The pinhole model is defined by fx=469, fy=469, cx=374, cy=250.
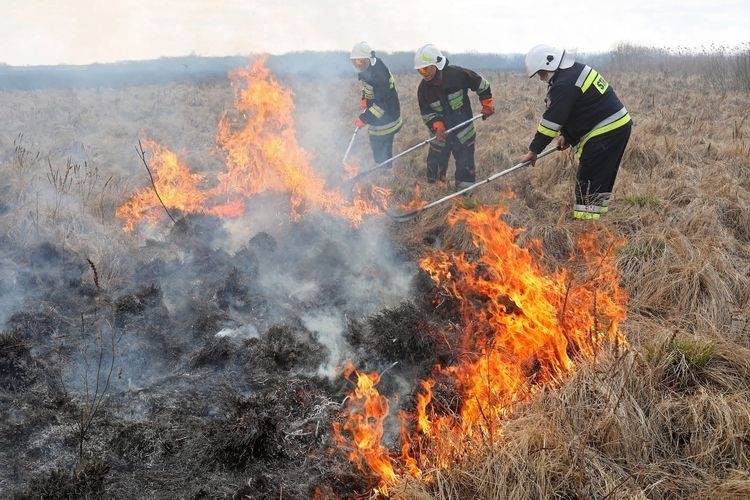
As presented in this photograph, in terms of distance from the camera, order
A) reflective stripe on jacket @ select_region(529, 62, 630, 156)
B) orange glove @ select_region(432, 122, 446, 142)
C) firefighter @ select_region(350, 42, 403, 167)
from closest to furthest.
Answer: reflective stripe on jacket @ select_region(529, 62, 630, 156) → orange glove @ select_region(432, 122, 446, 142) → firefighter @ select_region(350, 42, 403, 167)

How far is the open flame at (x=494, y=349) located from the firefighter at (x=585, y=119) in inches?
27.3

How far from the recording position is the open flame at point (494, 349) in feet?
9.12

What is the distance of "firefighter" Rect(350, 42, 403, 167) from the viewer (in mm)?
7527

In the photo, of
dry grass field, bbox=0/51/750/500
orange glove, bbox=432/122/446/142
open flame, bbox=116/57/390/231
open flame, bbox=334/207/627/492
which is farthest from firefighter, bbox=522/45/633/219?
open flame, bbox=116/57/390/231

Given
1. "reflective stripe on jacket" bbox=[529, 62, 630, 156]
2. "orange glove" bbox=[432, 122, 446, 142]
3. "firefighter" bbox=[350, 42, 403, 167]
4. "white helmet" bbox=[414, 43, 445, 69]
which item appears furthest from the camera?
"firefighter" bbox=[350, 42, 403, 167]

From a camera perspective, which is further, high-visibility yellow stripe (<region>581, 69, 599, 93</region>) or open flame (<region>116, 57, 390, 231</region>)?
open flame (<region>116, 57, 390, 231</region>)

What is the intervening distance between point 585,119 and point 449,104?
235cm

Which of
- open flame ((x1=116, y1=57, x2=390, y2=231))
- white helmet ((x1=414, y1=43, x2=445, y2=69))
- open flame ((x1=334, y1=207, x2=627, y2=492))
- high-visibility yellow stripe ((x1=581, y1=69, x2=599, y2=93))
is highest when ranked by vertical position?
white helmet ((x1=414, y1=43, x2=445, y2=69))

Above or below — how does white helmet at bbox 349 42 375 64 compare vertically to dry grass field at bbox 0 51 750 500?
above

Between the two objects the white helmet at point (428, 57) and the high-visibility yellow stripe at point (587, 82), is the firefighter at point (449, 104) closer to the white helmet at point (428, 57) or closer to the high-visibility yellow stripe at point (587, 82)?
the white helmet at point (428, 57)

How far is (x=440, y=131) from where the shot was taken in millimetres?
6938

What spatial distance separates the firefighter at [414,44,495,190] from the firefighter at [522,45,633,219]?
65.6 inches

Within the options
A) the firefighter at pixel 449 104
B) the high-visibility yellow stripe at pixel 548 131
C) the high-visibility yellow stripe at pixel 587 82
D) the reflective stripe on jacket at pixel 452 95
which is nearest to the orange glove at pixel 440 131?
the firefighter at pixel 449 104

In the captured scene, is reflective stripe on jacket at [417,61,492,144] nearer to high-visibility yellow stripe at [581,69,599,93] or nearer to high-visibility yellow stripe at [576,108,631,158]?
high-visibility yellow stripe at [581,69,599,93]
